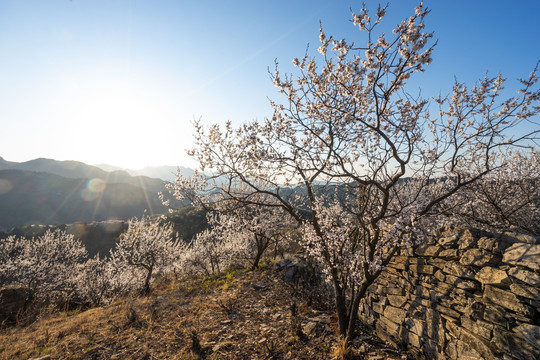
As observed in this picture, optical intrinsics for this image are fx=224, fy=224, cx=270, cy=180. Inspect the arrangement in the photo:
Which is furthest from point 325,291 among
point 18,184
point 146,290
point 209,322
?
point 18,184

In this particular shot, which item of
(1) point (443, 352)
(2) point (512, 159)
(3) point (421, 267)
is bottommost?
(1) point (443, 352)

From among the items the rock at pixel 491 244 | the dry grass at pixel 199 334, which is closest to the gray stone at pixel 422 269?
the rock at pixel 491 244

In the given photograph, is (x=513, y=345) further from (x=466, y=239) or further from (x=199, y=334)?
(x=199, y=334)

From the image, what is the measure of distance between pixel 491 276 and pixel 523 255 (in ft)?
2.04

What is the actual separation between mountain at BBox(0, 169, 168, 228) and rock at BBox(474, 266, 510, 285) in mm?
92483

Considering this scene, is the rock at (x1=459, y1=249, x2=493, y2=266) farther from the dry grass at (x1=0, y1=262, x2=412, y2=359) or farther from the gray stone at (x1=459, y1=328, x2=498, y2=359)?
the dry grass at (x1=0, y1=262, x2=412, y2=359)

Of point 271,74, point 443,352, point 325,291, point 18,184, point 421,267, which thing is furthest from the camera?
point 18,184

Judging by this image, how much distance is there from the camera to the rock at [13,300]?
13648 mm

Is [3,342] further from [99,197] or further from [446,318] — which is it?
[99,197]

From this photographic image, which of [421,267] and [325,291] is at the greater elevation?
[421,267]

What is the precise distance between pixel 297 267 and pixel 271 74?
868cm

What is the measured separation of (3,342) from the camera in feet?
24.7

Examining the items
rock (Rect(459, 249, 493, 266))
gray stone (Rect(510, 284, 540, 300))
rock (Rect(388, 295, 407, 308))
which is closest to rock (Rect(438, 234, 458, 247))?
rock (Rect(459, 249, 493, 266))

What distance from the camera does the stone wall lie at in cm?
326
